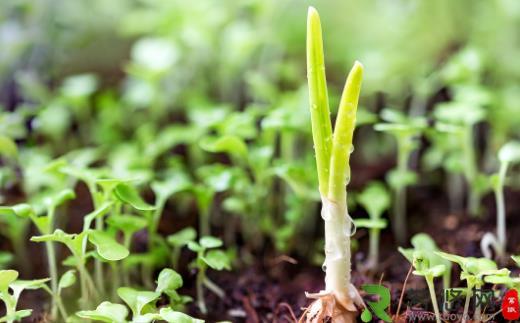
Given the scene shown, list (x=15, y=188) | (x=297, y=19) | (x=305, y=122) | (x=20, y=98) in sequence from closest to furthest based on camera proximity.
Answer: (x=305, y=122) → (x=15, y=188) → (x=20, y=98) → (x=297, y=19)

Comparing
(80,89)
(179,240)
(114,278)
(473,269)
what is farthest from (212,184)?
(80,89)

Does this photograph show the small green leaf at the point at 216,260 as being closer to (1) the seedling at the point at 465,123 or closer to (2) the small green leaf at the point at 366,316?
(2) the small green leaf at the point at 366,316

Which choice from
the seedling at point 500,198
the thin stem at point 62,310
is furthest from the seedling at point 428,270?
the thin stem at point 62,310

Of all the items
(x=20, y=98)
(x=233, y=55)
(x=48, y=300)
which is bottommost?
(x=48, y=300)

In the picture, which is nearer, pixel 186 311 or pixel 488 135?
pixel 186 311

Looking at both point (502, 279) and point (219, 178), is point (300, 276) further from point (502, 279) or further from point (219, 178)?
point (502, 279)

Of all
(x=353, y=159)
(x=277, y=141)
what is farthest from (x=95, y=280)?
(x=353, y=159)

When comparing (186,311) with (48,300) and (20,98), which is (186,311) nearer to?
(48,300)
